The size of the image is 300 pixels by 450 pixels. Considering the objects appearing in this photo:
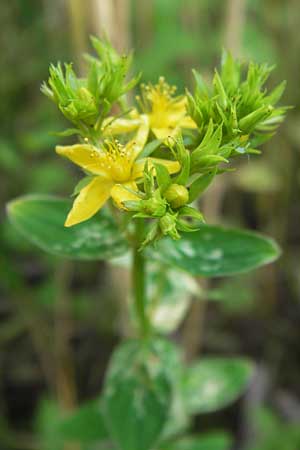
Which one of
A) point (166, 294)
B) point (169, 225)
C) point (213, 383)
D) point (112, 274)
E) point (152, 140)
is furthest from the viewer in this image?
point (112, 274)

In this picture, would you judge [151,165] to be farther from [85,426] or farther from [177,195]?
[85,426]

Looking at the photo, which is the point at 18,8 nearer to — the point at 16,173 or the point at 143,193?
the point at 16,173

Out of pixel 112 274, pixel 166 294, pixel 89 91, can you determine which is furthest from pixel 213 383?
pixel 89 91

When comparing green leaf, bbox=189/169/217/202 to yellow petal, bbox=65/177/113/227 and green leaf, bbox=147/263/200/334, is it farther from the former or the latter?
green leaf, bbox=147/263/200/334

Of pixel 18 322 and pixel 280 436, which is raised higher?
pixel 18 322

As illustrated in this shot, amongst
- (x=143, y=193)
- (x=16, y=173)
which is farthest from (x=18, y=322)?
(x=143, y=193)

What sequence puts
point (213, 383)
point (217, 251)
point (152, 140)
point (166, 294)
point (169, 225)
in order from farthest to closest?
1. point (213, 383)
2. point (166, 294)
3. point (217, 251)
4. point (152, 140)
5. point (169, 225)

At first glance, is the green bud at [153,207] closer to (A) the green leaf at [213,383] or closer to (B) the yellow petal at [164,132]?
(B) the yellow petal at [164,132]
